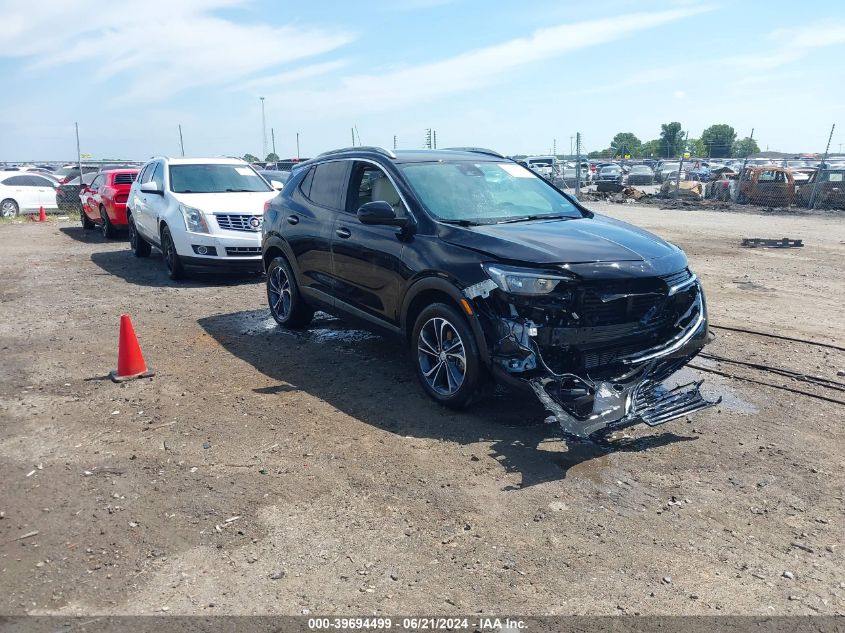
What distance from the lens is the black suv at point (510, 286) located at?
4762 millimetres

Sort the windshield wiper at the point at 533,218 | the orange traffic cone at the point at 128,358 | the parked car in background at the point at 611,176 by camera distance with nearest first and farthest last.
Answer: the windshield wiper at the point at 533,218
the orange traffic cone at the point at 128,358
the parked car in background at the point at 611,176

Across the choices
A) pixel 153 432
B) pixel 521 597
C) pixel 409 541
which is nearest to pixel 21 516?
pixel 153 432

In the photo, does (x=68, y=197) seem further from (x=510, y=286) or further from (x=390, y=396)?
(x=510, y=286)

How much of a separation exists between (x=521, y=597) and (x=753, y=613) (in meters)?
0.99

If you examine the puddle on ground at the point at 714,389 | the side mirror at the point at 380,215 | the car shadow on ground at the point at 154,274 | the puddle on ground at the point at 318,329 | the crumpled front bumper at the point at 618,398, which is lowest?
the puddle on ground at the point at 714,389

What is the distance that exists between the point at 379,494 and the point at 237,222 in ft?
23.7

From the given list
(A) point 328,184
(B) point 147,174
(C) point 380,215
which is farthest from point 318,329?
(B) point 147,174

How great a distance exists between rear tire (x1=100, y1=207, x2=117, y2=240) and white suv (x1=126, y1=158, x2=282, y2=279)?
433cm

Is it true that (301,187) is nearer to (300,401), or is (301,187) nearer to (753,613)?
(300,401)

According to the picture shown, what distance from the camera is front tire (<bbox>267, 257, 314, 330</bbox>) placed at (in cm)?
766

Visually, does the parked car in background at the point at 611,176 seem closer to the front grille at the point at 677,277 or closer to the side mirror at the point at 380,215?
the front grille at the point at 677,277

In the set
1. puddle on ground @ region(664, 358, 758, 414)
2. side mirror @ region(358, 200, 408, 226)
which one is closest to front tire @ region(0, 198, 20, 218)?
side mirror @ region(358, 200, 408, 226)

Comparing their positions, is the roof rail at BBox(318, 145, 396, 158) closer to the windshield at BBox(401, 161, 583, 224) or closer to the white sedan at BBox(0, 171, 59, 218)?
the windshield at BBox(401, 161, 583, 224)

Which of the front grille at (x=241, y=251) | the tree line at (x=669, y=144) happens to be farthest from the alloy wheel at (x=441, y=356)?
the tree line at (x=669, y=144)
